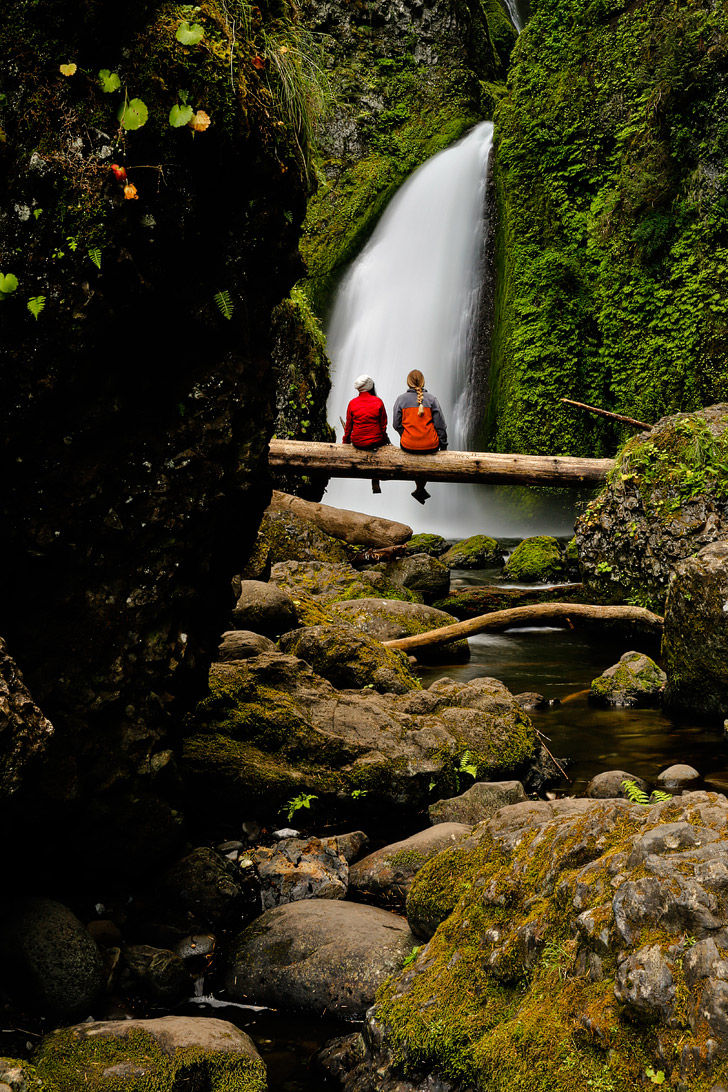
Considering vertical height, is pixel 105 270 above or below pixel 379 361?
below

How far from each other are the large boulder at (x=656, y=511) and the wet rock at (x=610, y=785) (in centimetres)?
432

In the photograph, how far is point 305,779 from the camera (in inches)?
195

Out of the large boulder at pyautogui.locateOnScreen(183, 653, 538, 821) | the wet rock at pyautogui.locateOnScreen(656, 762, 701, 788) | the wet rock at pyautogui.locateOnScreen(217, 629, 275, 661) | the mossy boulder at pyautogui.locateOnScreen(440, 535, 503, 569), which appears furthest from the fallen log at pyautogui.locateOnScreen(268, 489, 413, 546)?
the wet rock at pyautogui.locateOnScreen(656, 762, 701, 788)

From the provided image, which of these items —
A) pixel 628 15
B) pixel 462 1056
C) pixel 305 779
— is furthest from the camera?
pixel 628 15

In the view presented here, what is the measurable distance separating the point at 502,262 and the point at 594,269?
2787 millimetres

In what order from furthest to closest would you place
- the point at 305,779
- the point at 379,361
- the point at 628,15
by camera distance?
the point at 379,361 < the point at 628,15 < the point at 305,779

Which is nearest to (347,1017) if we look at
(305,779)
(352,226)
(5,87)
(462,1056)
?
(462,1056)

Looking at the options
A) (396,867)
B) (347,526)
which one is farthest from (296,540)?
(396,867)

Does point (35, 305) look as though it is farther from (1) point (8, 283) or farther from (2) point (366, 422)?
(2) point (366, 422)

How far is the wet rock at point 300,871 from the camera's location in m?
4.06

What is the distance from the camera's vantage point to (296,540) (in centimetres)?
1127

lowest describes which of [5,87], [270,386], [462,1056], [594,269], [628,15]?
[462,1056]

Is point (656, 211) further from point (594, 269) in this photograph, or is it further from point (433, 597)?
point (433, 597)

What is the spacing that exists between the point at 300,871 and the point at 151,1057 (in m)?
1.61
